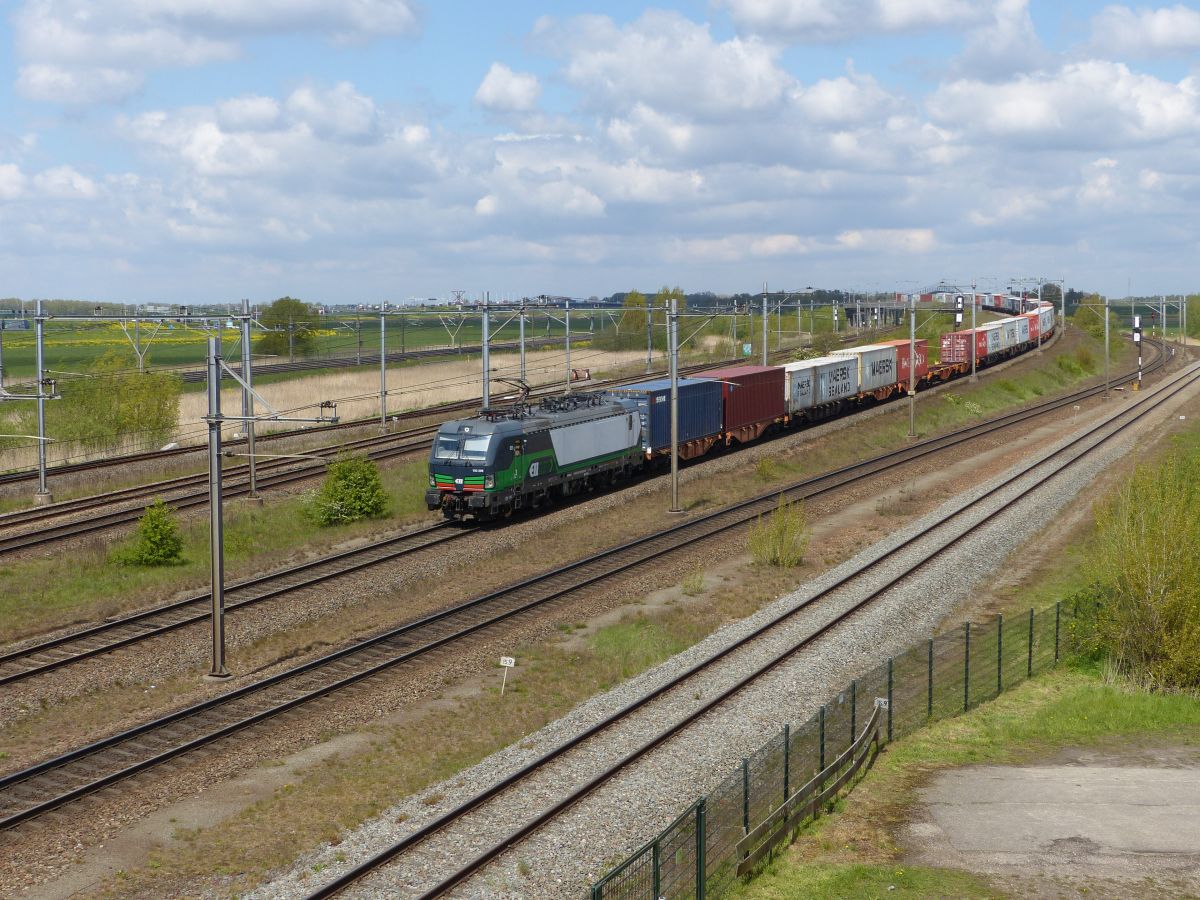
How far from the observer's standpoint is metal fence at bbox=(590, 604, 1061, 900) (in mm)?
13945

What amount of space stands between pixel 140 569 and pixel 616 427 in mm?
17946

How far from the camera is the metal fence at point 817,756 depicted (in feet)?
45.8

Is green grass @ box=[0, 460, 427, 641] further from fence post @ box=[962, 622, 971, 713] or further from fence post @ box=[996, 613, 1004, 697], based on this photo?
fence post @ box=[996, 613, 1004, 697]

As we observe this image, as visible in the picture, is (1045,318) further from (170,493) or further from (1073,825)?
(1073,825)

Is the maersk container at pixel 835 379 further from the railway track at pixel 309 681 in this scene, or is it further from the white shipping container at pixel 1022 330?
the white shipping container at pixel 1022 330

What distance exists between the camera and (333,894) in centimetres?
1438

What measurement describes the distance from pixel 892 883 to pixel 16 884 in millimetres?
10482

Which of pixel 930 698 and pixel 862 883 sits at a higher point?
pixel 930 698

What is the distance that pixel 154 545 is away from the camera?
1286 inches

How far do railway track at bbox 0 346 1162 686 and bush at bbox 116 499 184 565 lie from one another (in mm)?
3471

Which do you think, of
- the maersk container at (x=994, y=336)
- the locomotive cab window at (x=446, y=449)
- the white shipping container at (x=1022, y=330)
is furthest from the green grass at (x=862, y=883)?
the white shipping container at (x=1022, y=330)

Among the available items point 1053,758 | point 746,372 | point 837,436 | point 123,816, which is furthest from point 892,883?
point 837,436

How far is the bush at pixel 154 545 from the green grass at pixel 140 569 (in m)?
0.33

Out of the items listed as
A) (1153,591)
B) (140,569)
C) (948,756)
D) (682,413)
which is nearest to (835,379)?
(682,413)
